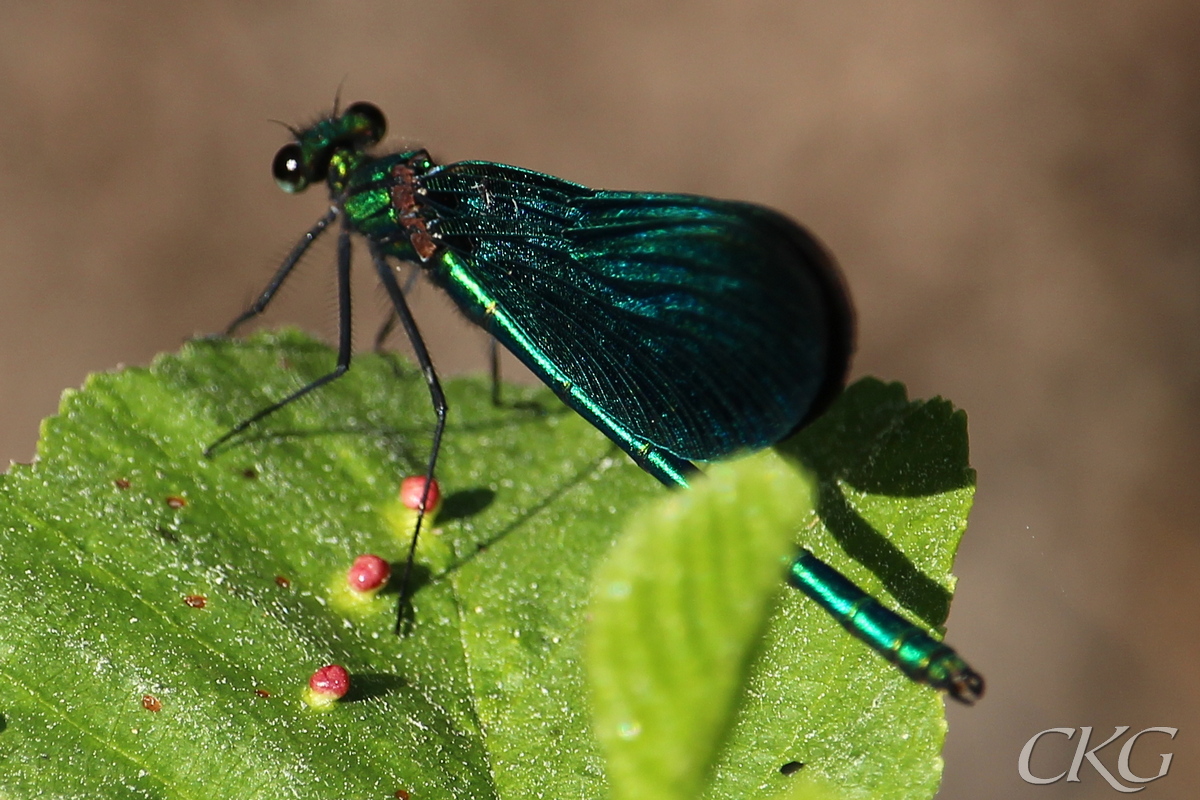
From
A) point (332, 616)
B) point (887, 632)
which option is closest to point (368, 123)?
point (332, 616)

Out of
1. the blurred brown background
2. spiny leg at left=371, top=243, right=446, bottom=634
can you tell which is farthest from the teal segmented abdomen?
the blurred brown background

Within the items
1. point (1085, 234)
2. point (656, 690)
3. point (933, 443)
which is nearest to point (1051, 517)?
point (1085, 234)

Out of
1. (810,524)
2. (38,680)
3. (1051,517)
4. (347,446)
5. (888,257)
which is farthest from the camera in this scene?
(888,257)

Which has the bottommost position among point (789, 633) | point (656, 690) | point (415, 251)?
point (656, 690)

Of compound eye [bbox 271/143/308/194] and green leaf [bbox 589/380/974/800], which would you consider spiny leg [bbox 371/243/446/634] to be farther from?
green leaf [bbox 589/380/974/800]

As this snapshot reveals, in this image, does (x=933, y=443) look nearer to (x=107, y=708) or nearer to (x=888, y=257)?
(x=107, y=708)

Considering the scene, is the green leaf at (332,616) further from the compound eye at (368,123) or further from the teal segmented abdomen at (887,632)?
the compound eye at (368,123)
